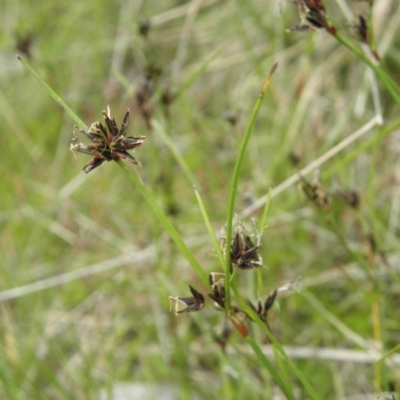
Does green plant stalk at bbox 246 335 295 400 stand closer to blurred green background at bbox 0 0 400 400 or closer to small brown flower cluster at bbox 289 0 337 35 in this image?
blurred green background at bbox 0 0 400 400

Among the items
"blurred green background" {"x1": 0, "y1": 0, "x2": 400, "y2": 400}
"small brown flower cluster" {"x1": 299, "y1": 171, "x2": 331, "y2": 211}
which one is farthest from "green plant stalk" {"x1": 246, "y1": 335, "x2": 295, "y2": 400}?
"small brown flower cluster" {"x1": 299, "y1": 171, "x2": 331, "y2": 211}

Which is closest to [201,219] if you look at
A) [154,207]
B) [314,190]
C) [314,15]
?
[314,190]

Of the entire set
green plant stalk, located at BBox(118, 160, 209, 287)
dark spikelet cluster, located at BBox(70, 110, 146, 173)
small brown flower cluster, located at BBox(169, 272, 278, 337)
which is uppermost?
dark spikelet cluster, located at BBox(70, 110, 146, 173)

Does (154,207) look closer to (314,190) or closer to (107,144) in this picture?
(107,144)

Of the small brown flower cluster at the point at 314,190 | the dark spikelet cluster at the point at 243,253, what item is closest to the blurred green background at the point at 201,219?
the small brown flower cluster at the point at 314,190

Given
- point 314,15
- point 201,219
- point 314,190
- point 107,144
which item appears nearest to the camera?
point 107,144

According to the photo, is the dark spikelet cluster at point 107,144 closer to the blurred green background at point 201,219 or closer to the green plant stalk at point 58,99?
the green plant stalk at point 58,99
